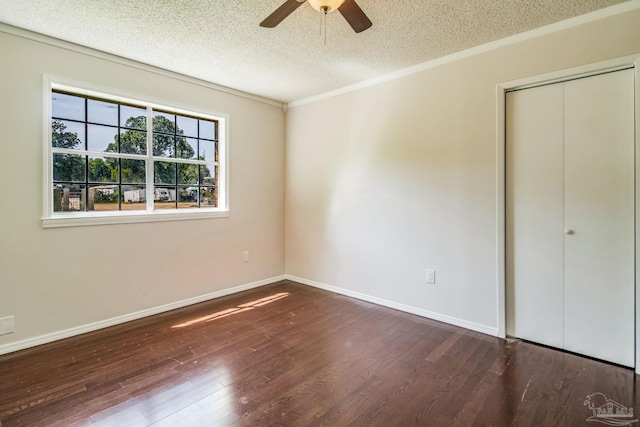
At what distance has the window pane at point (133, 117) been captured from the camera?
310 cm

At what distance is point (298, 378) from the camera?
212cm

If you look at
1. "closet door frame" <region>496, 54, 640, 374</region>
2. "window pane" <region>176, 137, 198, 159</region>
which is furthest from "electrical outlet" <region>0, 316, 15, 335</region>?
"closet door frame" <region>496, 54, 640, 374</region>

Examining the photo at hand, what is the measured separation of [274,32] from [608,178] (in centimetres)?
272

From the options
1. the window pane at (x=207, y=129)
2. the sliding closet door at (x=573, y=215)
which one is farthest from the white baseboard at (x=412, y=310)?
the window pane at (x=207, y=129)

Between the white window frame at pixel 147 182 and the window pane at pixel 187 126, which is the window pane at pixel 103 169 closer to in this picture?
the white window frame at pixel 147 182

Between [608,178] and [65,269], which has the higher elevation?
[608,178]

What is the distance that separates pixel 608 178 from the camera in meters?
2.25

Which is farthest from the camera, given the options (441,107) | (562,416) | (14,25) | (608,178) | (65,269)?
(441,107)

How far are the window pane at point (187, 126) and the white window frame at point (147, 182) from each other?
0.06 meters

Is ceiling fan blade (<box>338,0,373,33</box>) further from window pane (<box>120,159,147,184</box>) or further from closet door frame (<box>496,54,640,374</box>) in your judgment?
window pane (<box>120,159,147,184</box>)

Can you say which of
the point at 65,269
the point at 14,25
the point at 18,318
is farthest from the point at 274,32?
the point at 18,318

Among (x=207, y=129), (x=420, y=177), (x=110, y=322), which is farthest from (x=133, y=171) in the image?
(x=420, y=177)

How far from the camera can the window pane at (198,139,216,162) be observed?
12.2 ft

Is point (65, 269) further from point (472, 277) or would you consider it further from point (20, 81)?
point (472, 277)
